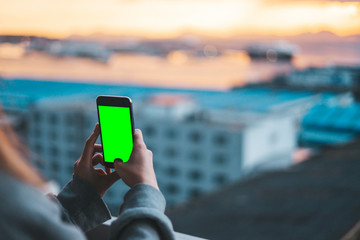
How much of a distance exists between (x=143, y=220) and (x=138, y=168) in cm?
6

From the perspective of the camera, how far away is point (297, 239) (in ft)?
5.71

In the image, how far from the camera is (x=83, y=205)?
485mm

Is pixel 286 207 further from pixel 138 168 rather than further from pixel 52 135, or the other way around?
pixel 52 135

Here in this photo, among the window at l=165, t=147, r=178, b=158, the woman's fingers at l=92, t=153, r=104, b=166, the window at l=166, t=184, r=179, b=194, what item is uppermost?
the woman's fingers at l=92, t=153, r=104, b=166

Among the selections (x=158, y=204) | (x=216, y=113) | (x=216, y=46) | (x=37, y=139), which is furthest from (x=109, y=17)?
(x=37, y=139)

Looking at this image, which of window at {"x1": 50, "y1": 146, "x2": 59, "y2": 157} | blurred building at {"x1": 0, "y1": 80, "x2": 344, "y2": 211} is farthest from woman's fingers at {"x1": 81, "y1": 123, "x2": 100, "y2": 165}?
window at {"x1": 50, "y1": 146, "x2": 59, "y2": 157}

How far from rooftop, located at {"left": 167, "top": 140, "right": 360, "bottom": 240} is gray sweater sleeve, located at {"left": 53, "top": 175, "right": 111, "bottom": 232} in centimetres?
96

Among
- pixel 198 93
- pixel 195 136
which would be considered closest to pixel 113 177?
pixel 195 136

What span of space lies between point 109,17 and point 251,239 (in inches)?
47.0

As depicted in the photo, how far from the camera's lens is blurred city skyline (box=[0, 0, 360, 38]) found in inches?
39.2

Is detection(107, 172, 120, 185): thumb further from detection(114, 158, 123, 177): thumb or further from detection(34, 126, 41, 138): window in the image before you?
detection(34, 126, 41, 138): window

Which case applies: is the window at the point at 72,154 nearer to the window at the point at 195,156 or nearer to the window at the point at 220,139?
the window at the point at 195,156

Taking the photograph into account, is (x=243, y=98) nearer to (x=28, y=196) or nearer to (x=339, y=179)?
(x=339, y=179)

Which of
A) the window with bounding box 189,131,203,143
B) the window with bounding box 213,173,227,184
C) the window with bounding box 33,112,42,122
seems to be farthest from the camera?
the window with bounding box 33,112,42,122
